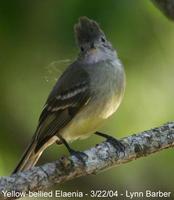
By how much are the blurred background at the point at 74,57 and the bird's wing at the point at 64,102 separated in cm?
11

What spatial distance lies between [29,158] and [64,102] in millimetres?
496

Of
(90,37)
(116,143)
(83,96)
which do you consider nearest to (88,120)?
(83,96)

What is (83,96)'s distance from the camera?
558cm

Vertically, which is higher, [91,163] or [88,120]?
[88,120]

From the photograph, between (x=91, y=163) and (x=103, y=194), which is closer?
(x=91, y=163)

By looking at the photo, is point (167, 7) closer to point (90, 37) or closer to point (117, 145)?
point (117, 145)

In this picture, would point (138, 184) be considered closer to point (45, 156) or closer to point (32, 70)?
point (45, 156)

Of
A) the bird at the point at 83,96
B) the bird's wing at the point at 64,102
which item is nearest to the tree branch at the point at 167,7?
the bird at the point at 83,96

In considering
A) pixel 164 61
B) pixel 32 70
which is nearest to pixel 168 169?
pixel 164 61

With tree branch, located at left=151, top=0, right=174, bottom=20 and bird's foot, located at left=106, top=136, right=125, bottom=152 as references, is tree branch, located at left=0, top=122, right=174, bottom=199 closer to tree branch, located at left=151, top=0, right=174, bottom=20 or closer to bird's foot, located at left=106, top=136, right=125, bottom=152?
bird's foot, located at left=106, top=136, right=125, bottom=152

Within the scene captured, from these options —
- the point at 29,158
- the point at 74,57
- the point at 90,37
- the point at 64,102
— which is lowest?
the point at 29,158

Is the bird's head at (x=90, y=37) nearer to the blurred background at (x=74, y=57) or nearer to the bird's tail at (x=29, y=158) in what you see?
the blurred background at (x=74, y=57)

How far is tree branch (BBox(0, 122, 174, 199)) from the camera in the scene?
14.9 feet

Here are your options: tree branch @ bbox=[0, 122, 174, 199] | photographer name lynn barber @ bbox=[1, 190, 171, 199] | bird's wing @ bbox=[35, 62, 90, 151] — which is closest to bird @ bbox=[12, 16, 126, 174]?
bird's wing @ bbox=[35, 62, 90, 151]
